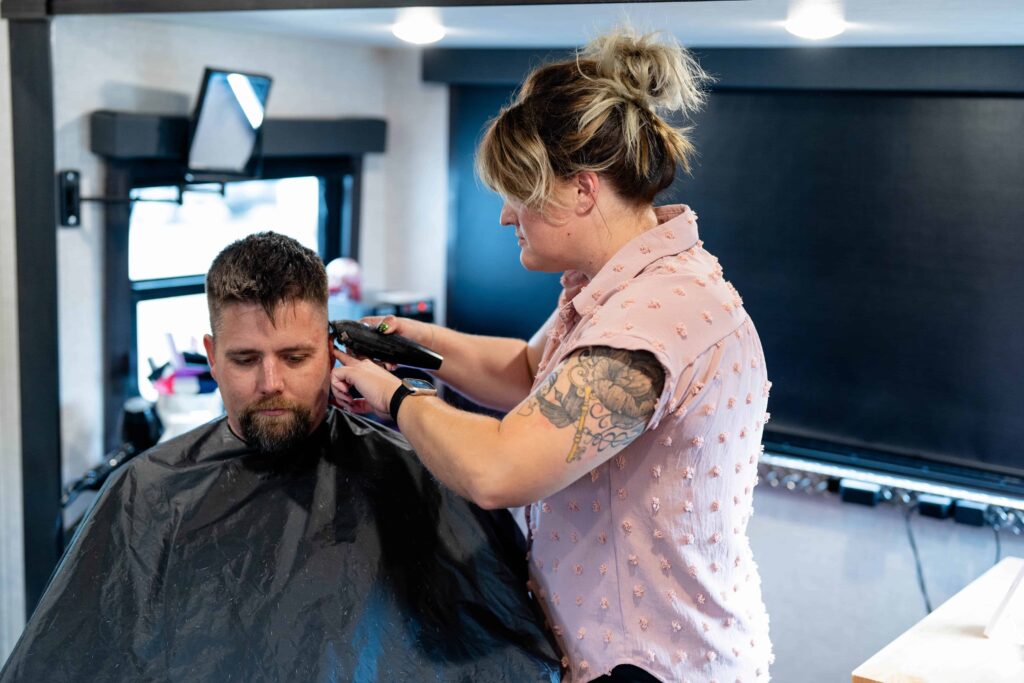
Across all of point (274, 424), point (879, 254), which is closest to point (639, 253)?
point (274, 424)

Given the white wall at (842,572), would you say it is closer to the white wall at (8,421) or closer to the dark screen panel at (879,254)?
the dark screen panel at (879,254)

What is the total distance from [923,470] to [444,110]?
198 cm

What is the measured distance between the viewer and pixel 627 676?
4.75 feet

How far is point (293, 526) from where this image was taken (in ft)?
5.56

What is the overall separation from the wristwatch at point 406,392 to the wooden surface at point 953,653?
0.91m

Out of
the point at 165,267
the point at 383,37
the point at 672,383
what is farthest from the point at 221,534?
the point at 383,37

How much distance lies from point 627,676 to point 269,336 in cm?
75

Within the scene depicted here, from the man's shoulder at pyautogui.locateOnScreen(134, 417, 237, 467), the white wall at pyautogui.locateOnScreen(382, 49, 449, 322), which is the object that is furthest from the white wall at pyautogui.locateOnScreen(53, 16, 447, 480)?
the man's shoulder at pyautogui.locateOnScreen(134, 417, 237, 467)

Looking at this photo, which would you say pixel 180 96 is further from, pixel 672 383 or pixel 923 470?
pixel 923 470

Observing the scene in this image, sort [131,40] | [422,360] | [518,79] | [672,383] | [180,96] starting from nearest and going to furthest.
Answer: [672,383] < [422,360] < [131,40] < [180,96] < [518,79]

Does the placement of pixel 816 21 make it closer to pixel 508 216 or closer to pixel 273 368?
pixel 508 216

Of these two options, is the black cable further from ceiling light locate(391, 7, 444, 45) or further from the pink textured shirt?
ceiling light locate(391, 7, 444, 45)

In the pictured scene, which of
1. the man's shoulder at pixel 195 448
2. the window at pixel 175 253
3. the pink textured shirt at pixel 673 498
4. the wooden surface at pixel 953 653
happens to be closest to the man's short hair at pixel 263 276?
the man's shoulder at pixel 195 448

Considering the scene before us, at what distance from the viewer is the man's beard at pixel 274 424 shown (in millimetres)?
1704
